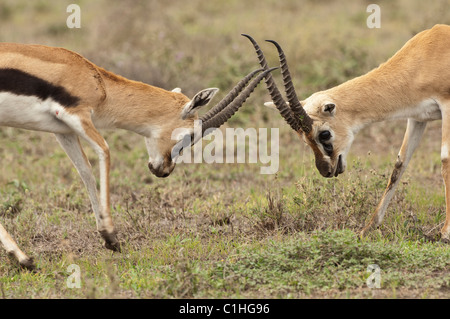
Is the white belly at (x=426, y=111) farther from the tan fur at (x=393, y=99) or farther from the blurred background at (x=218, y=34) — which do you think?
the blurred background at (x=218, y=34)

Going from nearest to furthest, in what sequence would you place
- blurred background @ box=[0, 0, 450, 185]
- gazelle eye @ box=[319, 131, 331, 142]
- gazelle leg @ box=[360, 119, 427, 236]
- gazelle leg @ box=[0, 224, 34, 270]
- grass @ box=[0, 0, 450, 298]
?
grass @ box=[0, 0, 450, 298] < gazelle leg @ box=[0, 224, 34, 270] < gazelle eye @ box=[319, 131, 331, 142] < gazelle leg @ box=[360, 119, 427, 236] < blurred background @ box=[0, 0, 450, 185]

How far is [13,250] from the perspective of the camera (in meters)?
6.03

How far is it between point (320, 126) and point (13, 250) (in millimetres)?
3134

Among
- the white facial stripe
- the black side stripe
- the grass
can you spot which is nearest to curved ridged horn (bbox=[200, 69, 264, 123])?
the white facial stripe

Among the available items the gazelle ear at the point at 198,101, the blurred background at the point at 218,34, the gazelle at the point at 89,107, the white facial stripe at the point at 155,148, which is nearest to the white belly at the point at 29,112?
the gazelle at the point at 89,107

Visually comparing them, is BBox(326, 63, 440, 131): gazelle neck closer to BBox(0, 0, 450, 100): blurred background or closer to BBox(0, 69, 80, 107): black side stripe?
BBox(0, 69, 80, 107): black side stripe

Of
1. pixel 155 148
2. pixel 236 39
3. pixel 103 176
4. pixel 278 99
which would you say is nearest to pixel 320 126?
pixel 278 99

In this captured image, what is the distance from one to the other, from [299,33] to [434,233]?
8.52 m

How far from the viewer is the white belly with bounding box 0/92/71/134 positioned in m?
6.07

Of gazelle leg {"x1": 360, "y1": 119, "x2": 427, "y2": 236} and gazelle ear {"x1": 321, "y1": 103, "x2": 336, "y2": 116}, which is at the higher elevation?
gazelle ear {"x1": 321, "y1": 103, "x2": 336, "y2": 116}

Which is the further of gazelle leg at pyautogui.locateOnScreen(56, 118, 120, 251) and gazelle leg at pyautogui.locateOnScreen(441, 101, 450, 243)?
gazelle leg at pyautogui.locateOnScreen(441, 101, 450, 243)
